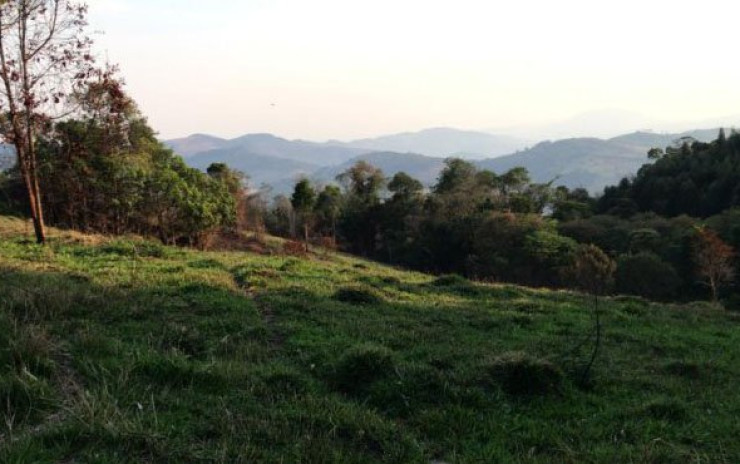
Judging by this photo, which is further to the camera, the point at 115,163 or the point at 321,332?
the point at 115,163

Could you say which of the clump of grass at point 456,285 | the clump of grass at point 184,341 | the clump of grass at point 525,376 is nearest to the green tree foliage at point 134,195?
the clump of grass at point 456,285

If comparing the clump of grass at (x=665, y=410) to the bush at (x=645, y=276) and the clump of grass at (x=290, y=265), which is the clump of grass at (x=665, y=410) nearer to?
the clump of grass at (x=290, y=265)

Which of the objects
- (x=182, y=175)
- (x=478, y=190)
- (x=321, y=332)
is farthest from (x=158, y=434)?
(x=478, y=190)

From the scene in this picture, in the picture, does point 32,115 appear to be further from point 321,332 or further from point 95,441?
point 95,441

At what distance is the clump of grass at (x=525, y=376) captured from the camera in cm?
684

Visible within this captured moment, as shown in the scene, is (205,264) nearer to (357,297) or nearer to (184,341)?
(357,297)

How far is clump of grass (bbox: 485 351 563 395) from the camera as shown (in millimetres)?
6836

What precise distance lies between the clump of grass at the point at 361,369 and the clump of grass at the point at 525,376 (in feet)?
4.03

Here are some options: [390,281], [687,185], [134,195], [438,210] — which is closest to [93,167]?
[134,195]

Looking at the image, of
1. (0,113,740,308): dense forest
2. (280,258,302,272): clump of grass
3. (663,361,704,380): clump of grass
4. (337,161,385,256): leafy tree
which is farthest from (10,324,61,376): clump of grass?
(337,161,385,256): leafy tree

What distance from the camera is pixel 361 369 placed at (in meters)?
6.73

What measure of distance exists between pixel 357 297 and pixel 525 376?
6536 mm

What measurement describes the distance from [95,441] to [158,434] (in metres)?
0.42

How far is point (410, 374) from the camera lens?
22.3 ft
